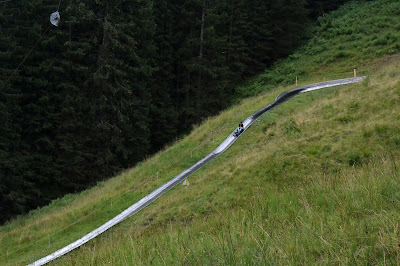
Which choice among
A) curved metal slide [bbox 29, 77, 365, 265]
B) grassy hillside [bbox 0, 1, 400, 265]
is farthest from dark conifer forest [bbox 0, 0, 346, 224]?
curved metal slide [bbox 29, 77, 365, 265]

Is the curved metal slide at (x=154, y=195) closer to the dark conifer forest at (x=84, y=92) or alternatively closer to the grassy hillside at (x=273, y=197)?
the grassy hillside at (x=273, y=197)

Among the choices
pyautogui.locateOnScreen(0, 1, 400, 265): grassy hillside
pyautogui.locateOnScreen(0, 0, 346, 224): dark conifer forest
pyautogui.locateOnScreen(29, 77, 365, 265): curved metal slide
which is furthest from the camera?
pyautogui.locateOnScreen(0, 0, 346, 224): dark conifer forest

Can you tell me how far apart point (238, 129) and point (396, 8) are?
3627cm

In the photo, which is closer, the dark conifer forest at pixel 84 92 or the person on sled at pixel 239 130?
the person on sled at pixel 239 130

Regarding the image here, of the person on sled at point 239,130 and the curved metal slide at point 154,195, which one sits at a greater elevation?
the person on sled at point 239,130

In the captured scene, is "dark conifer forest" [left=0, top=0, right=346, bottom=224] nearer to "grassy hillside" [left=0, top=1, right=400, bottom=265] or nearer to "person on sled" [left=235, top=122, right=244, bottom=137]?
"grassy hillside" [left=0, top=1, right=400, bottom=265]

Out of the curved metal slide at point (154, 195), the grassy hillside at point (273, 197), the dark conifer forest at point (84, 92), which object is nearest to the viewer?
the grassy hillside at point (273, 197)

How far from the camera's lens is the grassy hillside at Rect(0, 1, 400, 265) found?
3.17m

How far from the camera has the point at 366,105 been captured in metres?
15.1

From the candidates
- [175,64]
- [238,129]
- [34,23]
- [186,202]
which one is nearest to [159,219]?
[186,202]

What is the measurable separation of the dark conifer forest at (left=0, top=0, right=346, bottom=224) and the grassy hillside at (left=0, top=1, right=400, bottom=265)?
27.5 feet

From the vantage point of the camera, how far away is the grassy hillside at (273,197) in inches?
125

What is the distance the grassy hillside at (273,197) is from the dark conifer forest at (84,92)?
8.39 meters

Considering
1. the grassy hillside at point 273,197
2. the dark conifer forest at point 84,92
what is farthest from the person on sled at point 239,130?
the dark conifer forest at point 84,92
